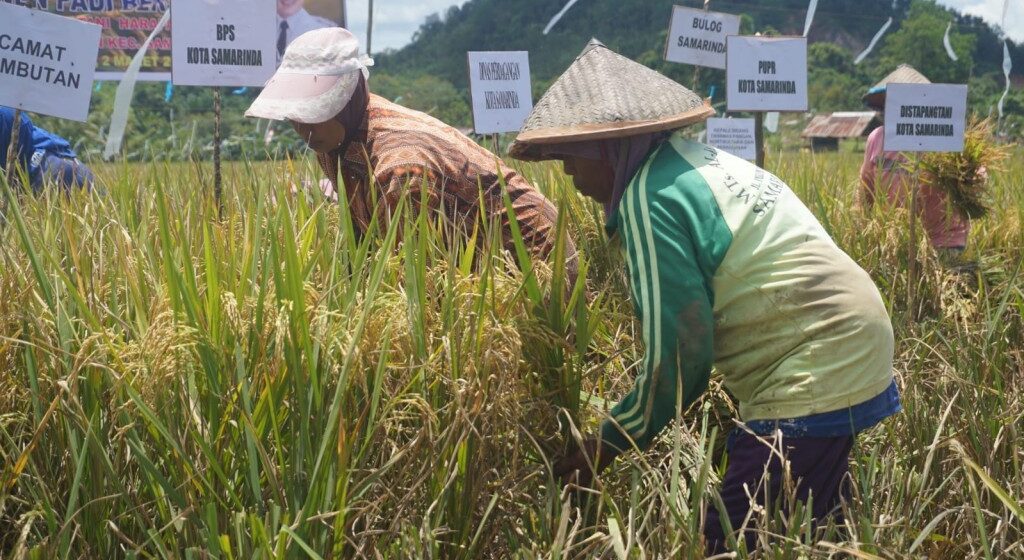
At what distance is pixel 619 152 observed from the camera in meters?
1.86

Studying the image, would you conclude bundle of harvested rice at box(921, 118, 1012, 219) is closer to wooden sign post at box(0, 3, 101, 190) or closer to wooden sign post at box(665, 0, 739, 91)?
wooden sign post at box(665, 0, 739, 91)

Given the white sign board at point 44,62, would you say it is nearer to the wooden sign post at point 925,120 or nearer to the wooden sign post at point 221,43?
the wooden sign post at point 221,43

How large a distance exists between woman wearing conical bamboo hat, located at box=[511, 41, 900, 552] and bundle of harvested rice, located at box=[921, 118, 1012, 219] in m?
2.41

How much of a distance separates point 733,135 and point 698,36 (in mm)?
613

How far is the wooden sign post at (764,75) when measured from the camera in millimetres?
4465

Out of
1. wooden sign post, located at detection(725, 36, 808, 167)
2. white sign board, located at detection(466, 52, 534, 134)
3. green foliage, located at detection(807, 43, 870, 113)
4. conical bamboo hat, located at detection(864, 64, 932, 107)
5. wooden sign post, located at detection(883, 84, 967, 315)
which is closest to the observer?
wooden sign post, located at detection(883, 84, 967, 315)

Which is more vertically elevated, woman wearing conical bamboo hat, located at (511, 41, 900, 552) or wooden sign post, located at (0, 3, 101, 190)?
wooden sign post, located at (0, 3, 101, 190)

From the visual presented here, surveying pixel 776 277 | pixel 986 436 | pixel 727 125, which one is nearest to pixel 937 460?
pixel 986 436

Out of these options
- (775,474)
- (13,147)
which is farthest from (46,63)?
(775,474)

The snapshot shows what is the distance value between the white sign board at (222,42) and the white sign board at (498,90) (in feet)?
4.93

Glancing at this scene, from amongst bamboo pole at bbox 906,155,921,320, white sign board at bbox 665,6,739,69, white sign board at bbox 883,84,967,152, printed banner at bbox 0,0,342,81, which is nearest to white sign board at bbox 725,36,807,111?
white sign board at bbox 883,84,967,152

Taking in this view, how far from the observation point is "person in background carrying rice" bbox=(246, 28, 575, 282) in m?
2.40

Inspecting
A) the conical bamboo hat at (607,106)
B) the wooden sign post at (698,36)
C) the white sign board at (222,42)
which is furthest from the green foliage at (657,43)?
the conical bamboo hat at (607,106)

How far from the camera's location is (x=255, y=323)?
1.64 meters
